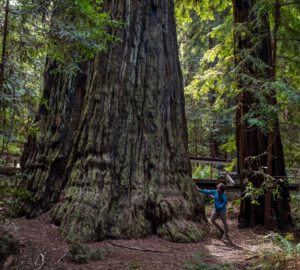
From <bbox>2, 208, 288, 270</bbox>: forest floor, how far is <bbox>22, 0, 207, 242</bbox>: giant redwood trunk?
0.93 ft

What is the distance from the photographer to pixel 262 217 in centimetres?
902

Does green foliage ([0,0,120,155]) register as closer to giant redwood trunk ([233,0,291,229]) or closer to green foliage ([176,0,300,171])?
green foliage ([176,0,300,171])

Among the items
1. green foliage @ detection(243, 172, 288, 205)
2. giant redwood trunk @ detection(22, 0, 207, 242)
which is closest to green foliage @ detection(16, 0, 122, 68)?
giant redwood trunk @ detection(22, 0, 207, 242)

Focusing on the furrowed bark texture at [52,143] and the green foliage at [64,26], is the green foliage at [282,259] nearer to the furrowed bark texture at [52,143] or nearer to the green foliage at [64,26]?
the green foliage at [64,26]

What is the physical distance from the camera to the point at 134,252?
18.6 ft

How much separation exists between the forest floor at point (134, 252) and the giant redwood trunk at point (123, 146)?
0.28m

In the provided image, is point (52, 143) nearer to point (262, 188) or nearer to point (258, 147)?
point (262, 188)

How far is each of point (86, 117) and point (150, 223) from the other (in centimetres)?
259

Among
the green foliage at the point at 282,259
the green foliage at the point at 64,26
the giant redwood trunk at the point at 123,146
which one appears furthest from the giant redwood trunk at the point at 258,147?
the green foliage at the point at 64,26

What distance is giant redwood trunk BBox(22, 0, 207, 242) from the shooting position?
21.7 ft

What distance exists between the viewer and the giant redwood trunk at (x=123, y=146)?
6602mm

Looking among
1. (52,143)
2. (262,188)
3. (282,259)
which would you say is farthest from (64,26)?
(262,188)

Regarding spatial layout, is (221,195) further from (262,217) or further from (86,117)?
(86,117)

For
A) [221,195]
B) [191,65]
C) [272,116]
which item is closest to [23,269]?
[221,195]
